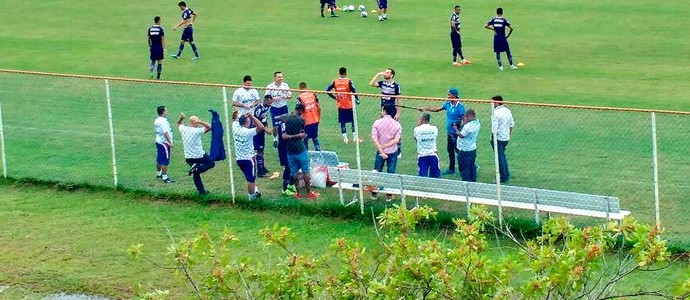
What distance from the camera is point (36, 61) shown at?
104ft

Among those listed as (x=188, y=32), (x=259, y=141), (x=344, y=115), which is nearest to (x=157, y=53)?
(x=188, y=32)

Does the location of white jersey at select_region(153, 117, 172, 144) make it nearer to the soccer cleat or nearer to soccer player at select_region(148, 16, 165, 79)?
the soccer cleat

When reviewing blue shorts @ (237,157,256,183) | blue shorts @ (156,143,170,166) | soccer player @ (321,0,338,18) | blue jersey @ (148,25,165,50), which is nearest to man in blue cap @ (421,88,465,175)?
blue shorts @ (237,157,256,183)

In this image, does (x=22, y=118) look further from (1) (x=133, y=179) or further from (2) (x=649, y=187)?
(2) (x=649, y=187)

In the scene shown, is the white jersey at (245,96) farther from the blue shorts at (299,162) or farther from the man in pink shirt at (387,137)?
the man in pink shirt at (387,137)

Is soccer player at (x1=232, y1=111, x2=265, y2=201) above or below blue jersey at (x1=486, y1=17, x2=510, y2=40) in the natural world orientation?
below

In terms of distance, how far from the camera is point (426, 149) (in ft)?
59.6

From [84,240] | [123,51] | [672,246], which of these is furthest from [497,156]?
[123,51]

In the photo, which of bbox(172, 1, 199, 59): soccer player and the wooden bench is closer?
A: the wooden bench

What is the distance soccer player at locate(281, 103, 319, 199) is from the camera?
60.0ft

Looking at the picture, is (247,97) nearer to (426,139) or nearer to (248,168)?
(248,168)

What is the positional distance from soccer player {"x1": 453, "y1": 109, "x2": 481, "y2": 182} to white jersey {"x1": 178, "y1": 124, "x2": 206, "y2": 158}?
4153mm

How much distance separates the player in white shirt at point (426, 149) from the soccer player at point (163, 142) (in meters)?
4.39

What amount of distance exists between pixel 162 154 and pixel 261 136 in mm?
1736
